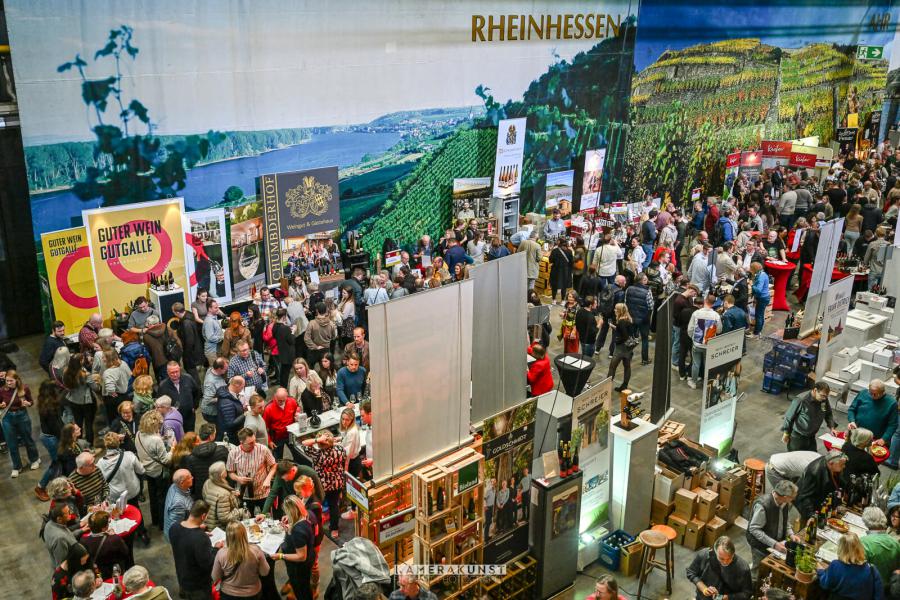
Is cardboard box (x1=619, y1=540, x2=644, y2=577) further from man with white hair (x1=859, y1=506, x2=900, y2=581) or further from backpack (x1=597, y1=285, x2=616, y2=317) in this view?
backpack (x1=597, y1=285, x2=616, y2=317)

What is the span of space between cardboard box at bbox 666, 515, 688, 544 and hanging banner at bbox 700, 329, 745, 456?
98 cm

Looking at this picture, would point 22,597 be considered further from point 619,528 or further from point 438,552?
point 619,528

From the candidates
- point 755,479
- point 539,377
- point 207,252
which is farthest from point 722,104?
point 755,479

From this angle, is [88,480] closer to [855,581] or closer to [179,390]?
[179,390]

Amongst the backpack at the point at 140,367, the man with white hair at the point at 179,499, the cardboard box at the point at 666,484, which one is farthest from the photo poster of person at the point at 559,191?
the man with white hair at the point at 179,499

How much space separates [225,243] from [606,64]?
9525 mm

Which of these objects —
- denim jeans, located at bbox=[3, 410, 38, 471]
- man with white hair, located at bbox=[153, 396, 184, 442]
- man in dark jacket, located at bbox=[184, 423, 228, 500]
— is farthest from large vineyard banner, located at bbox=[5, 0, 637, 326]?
man in dark jacket, located at bbox=[184, 423, 228, 500]

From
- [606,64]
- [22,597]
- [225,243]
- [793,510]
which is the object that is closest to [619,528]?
[793,510]

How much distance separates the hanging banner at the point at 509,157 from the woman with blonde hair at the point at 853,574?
1074cm

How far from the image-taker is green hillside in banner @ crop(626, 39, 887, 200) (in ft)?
62.4

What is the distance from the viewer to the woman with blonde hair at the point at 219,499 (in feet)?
21.0

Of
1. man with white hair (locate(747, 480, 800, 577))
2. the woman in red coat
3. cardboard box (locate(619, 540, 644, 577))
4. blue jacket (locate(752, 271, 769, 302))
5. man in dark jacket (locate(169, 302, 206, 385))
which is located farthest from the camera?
blue jacket (locate(752, 271, 769, 302))

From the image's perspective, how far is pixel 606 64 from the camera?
57.2 ft

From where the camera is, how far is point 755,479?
8.06 metres
